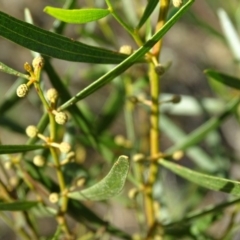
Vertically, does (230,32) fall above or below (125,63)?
above

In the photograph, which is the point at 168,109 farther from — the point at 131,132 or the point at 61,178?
the point at 61,178

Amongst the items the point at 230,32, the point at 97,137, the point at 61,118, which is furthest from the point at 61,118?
the point at 230,32

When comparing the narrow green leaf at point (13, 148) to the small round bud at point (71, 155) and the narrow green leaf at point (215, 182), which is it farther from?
the narrow green leaf at point (215, 182)

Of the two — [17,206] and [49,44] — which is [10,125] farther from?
[49,44]

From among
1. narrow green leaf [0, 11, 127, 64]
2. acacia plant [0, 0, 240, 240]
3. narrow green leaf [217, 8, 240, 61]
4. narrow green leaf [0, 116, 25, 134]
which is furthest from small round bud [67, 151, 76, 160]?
narrow green leaf [217, 8, 240, 61]

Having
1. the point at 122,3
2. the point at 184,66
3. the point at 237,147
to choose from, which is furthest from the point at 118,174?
the point at 184,66

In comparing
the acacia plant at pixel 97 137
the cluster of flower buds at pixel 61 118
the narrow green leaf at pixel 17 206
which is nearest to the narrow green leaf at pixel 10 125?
the acacia plant at pixel 97 137
